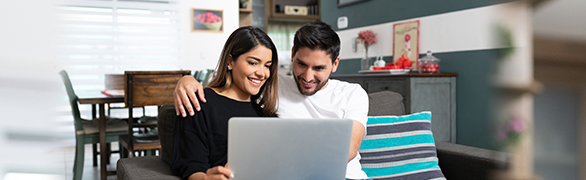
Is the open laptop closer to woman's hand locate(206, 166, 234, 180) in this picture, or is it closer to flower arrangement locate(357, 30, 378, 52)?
woman's hand locate(206, 166, 234, 180)

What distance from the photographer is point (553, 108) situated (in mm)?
365

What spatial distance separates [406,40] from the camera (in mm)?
3895

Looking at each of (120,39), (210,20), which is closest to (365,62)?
(210,20)

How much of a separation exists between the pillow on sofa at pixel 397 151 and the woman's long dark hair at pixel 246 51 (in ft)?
1.41

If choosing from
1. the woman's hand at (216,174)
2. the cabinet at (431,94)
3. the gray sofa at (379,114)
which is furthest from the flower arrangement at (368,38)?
the woman's hand at (216,174)

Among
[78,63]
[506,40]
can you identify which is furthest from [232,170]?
[78,63]

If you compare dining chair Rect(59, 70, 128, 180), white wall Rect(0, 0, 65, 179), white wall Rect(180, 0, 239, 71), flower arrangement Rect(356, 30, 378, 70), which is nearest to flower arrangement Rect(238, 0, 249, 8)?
white wall Rect(180, 0, 239, 71)

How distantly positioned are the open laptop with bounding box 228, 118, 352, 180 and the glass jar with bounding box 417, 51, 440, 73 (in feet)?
8.81

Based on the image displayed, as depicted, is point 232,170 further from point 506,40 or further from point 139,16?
point 139,16

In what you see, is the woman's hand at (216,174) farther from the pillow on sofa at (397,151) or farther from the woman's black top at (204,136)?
the pillow on sofa at (397,151)

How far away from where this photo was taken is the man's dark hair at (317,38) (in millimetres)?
1362

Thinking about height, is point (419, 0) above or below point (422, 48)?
above

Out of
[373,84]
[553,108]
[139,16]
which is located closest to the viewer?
[553,108]

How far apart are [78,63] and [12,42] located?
208 inches
